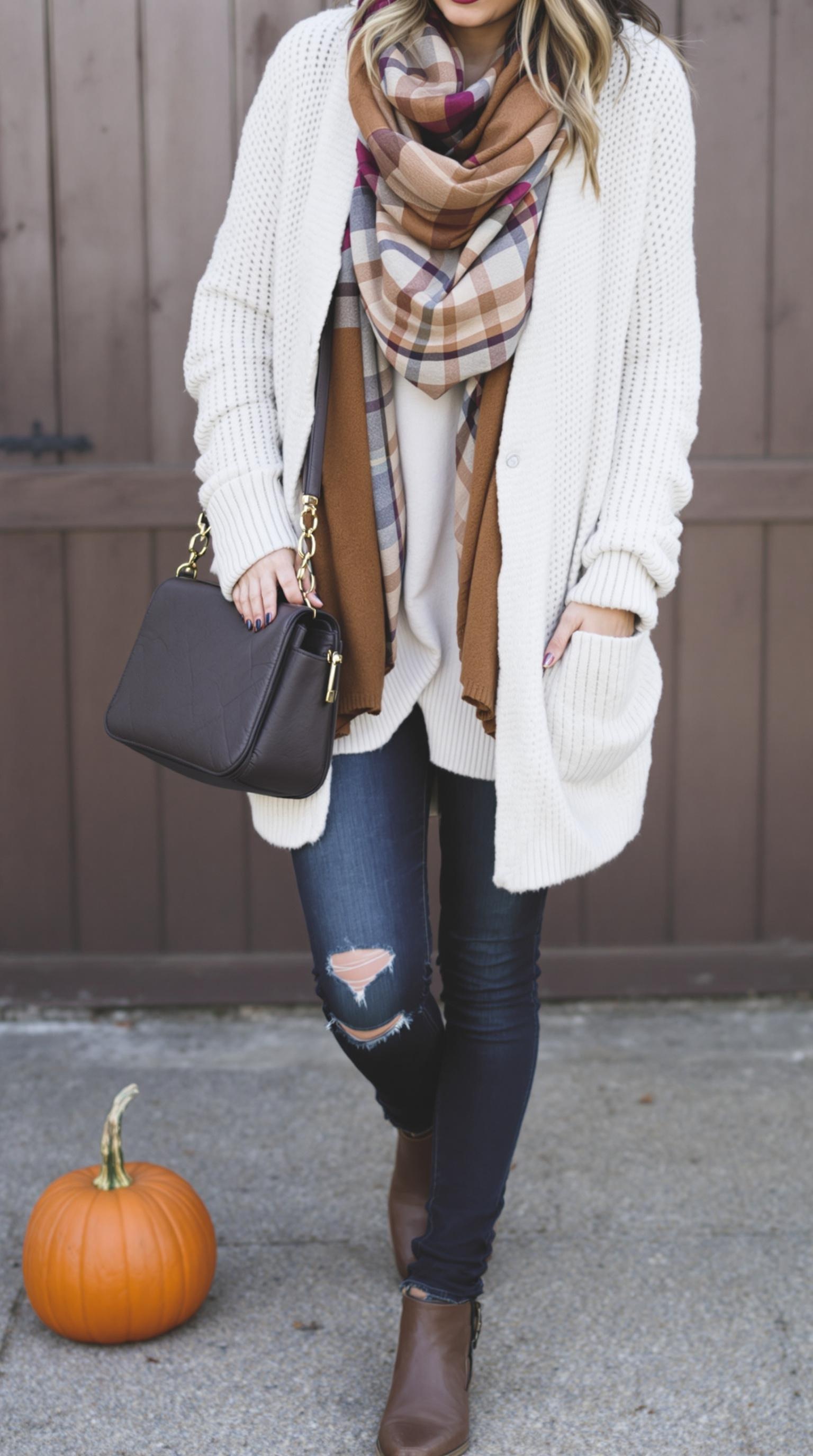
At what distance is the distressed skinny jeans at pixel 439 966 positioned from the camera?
181 centimetres

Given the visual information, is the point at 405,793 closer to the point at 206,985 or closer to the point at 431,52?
the point at 431,52

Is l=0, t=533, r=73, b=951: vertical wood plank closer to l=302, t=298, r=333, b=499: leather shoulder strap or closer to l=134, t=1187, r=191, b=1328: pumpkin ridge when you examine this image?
l=134, t=1187, r=191, b=1328: pumpkin ridge

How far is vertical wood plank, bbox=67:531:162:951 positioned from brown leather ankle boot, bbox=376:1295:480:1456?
1490 mm

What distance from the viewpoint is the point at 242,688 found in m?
1.69

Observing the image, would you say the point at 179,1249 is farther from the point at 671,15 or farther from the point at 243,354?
the point at 671,15

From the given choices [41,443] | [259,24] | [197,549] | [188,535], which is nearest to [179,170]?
[259,24]

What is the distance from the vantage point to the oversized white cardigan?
1693mm

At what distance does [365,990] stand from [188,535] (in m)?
1.49

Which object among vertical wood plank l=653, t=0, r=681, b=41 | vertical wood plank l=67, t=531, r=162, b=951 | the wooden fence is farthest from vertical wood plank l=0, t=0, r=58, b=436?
vertical wood plank l=653, t=0, r=681, b=41

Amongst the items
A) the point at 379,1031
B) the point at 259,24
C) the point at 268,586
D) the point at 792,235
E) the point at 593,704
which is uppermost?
the point at 259,24

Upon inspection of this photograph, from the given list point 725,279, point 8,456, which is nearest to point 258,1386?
point 8,456

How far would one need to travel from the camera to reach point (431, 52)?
1.70 m

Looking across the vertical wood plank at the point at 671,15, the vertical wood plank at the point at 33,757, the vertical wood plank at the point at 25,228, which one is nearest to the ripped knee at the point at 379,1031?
the vertical wood plank at the point at 33,757

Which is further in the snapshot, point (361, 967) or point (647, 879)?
point (647, 879)
